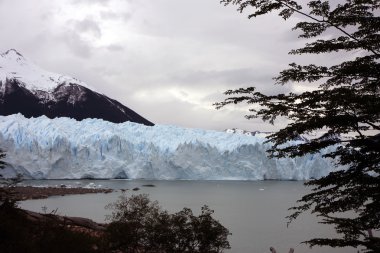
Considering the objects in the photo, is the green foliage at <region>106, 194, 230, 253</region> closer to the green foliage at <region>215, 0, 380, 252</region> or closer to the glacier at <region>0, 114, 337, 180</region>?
the green foliage at <region>215, 0, 380, 252</region>

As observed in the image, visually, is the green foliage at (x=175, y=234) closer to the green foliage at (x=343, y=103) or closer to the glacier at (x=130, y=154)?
the green foliage at (x=343, y=103)

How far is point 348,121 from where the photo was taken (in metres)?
7.55

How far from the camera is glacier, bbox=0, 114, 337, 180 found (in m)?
95.3

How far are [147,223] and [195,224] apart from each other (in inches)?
71.3

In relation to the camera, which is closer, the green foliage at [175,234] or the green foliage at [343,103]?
the green foliage at [343,103]

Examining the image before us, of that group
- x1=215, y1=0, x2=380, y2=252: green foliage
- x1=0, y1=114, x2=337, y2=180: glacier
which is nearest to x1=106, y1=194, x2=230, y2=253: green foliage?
x1=215, y1=0, x2=380, y2=252: green foliage

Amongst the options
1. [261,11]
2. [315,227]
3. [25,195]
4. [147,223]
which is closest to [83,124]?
[25,195]

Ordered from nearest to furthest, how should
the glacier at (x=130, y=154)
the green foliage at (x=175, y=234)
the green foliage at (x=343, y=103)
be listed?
1. the green foliage at (x=343, y=103)
2. the green foliage at (x=175, y=234)
3. the glacier at (x=130, y=154)

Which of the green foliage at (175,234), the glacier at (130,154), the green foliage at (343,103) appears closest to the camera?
the green foliage at (343,103)

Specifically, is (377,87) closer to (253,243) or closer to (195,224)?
(195,224)

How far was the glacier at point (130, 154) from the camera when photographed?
9531cm

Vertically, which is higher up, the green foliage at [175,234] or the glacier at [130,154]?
the glacier at [130,154]

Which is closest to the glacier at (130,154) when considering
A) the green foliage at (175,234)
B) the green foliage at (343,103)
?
the green foliage at (175,234)

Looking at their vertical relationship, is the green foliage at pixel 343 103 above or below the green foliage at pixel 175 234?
above
